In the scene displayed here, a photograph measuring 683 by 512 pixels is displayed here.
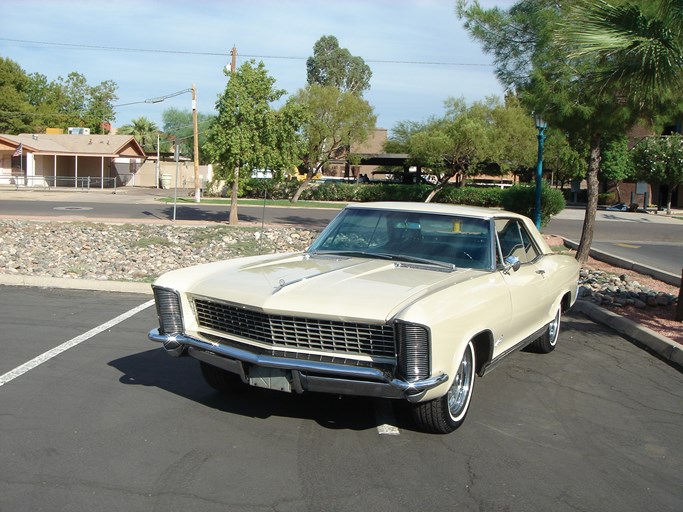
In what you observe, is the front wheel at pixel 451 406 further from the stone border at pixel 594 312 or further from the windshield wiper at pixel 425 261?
the stone border at pixel 594 312

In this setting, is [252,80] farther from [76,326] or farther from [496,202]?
[496,202]

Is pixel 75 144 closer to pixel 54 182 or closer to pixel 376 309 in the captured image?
pixel 54 182

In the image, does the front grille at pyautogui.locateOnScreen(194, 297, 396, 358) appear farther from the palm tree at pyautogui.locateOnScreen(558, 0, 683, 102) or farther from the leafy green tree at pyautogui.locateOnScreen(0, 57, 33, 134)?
the leafy green tree at pyautogui.locateOnScreen(0, 57, 33, 134)

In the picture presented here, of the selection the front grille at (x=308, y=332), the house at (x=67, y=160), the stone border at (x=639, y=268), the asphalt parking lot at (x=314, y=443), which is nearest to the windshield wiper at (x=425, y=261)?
the asphalt parking lot at (x=314, y=443)

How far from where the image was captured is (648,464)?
15.7 ft

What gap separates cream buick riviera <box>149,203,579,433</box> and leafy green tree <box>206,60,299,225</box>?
1646cm

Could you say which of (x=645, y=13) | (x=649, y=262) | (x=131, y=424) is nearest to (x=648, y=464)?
(x=131, y=424)

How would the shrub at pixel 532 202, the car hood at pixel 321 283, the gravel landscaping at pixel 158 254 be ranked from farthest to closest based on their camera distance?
the shrub at pixel 532 202 → the gravel landscaping at pixel 158 254 → the car hood at pixel 321 283

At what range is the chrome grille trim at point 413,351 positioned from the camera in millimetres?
4473

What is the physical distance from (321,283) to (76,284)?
7079mm

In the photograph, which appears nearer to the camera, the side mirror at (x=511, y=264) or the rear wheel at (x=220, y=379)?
the rear wheel at (x=220, y=379)

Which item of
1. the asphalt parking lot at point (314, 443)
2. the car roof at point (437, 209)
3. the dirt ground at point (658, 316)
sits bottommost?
the asphalt parking lot at point (314, 443)

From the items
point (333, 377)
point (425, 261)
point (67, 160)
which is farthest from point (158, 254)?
point (67, 160)

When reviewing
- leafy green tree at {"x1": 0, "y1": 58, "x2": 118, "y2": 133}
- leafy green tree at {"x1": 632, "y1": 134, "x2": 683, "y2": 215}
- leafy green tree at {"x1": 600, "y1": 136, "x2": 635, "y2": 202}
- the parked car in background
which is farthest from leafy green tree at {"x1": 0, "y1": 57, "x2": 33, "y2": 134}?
leafy green tree at {"x1": 632, "y1": 134, "x2": 683, "y2": 215}
